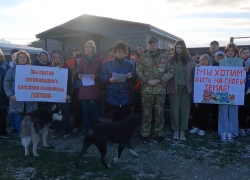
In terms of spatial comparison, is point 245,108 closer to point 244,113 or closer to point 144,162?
point 244,113

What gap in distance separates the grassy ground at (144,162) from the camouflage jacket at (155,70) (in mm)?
1357

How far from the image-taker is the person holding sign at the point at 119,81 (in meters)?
5.74

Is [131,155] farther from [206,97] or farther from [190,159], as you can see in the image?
[206,97]

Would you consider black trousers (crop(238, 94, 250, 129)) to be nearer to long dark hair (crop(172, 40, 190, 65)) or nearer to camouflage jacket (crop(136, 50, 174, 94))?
long dark hair (crop(172, 40, 190, 65))

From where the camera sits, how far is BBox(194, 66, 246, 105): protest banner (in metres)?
6.43

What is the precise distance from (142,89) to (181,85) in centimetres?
102

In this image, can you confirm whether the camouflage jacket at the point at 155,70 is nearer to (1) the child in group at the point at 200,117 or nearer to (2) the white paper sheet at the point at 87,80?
(2) the white paper sheet at the point at 87,80

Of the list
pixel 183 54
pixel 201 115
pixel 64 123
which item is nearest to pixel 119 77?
pixel 183 54

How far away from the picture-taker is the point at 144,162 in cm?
511

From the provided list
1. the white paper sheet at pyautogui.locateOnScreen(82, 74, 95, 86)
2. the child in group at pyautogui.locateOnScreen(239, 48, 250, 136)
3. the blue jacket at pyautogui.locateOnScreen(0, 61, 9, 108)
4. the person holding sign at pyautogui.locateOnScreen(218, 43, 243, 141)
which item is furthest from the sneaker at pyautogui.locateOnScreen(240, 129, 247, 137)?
the blue jacket at pyautogui.locateOnScreen(0, 61, 9, 108)

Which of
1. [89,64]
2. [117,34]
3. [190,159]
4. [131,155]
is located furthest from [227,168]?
[117,34]

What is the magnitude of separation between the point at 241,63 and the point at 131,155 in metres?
3.54

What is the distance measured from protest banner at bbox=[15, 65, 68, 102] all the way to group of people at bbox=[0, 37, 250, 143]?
17 centimetres

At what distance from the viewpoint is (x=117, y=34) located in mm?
21812
